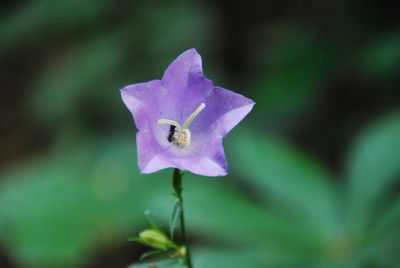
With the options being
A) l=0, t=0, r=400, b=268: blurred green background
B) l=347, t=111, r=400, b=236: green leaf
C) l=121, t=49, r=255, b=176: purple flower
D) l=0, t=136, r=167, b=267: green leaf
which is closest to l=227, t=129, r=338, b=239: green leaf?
l=0, t=0, r=400, b=268: blurred green background

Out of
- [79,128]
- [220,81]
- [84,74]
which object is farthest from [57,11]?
[220,81]

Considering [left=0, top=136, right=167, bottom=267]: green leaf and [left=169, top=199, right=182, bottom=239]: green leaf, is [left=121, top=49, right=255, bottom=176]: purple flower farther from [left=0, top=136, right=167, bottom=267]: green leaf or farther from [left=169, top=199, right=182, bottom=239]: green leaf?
[left=0, top=136, right=167, bottom=267]: green leaf

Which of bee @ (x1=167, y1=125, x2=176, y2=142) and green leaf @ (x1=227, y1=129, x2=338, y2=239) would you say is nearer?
bee @ (x1=167, y1=125, x2=176, y2=142)

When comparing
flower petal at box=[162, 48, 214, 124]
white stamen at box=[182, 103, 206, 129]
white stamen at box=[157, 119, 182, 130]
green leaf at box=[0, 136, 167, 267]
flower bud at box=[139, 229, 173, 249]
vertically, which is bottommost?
flower bud at box=[139, 229, 173, 249]

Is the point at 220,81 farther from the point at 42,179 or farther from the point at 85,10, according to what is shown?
the point at 42,179

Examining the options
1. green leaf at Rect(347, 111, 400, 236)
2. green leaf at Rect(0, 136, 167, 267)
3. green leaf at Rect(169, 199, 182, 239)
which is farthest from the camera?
green leaf at Rect(0, 136, 167, 267)

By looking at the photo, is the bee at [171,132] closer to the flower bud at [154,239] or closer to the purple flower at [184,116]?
the purple flower at [184,116]

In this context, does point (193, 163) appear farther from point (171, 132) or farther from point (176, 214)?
point (171, 132)
